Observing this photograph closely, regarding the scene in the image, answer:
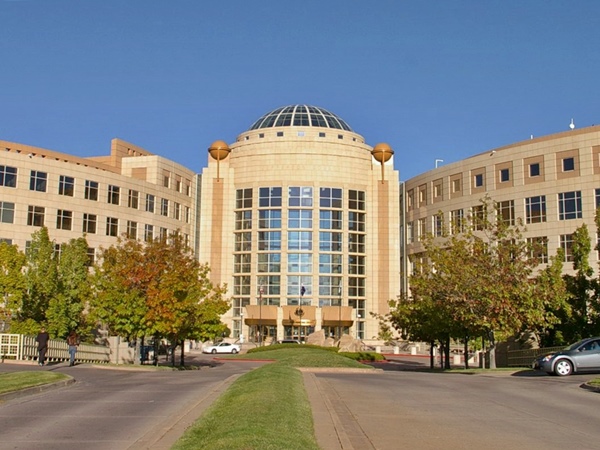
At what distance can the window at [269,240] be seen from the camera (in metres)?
92.6

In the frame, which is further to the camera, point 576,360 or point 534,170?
point 534,170

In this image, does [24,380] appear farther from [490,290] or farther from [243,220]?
[243,220]

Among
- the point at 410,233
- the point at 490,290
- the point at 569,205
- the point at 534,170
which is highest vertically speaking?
the point at 534,170

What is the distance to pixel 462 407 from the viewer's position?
56.5ft

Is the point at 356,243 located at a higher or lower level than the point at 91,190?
lower

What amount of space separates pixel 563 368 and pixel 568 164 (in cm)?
4524

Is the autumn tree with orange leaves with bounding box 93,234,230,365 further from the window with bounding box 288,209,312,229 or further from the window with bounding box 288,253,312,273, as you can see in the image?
the window with bounding box 288,209,312,229

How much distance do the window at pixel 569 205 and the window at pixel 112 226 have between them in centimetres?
4378

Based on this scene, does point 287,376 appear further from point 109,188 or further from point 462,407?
point 109,188

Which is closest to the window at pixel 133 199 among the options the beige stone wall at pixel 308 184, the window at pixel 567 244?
the beige stone wall at pixel 308 184

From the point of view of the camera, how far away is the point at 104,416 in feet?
50.1

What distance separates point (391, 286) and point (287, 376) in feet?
234

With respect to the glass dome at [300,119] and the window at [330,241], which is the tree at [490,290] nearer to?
the window at [330,241]

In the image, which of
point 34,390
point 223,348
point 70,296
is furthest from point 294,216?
point 34,390
